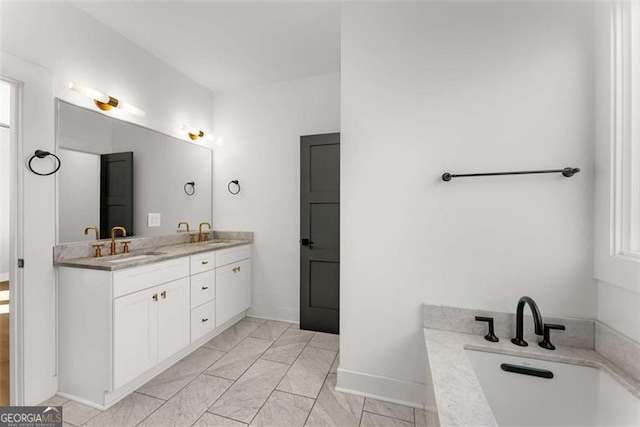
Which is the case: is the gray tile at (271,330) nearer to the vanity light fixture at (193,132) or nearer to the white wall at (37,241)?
the white wall at (37,241)

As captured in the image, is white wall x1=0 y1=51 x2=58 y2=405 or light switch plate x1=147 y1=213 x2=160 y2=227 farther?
light switch plate x1=147 y1=213 x2=160 y2=227

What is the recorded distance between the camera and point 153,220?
2.62 meters

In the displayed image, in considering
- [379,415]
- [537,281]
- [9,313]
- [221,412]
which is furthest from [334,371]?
[9,313]

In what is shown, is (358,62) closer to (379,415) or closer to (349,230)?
(349,230)

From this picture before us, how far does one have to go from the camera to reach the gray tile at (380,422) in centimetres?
150

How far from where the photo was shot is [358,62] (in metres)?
1.73

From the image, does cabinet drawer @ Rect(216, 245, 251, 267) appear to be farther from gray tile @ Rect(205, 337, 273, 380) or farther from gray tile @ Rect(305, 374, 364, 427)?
gray tile @ Rect(305, 374, 364, 427)

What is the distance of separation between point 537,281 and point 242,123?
320 cm

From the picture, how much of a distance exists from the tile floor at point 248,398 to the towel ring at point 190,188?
5.48ft

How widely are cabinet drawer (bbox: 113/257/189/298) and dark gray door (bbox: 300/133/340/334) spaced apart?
47.5 inches

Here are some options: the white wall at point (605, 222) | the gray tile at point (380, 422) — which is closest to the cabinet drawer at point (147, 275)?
the gray tile at point (380, 422)

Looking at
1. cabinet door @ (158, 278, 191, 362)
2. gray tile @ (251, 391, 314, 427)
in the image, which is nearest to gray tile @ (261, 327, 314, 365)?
gray tile @ (251, 391, 314, 427)

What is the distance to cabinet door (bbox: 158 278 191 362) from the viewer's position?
198 cm

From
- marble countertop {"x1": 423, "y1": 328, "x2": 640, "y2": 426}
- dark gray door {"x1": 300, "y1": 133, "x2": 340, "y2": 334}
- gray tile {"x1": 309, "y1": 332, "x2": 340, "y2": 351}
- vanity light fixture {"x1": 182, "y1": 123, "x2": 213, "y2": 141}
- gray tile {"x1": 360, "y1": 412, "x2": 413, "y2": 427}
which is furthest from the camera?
vanity light fixture {"x1": 182, "y1": 123, "x2": 213, "y2": 141}
